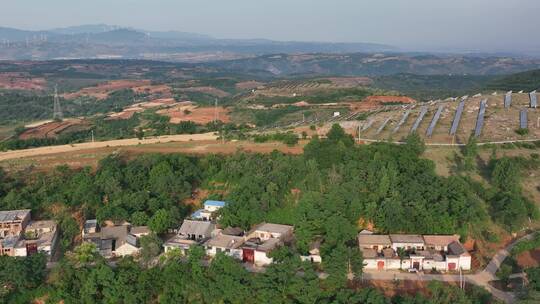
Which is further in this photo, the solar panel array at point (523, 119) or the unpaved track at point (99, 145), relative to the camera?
the unpaved track at point (99, 145)

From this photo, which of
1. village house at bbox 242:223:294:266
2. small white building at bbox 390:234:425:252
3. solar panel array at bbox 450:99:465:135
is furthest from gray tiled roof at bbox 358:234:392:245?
solar panel array at bbox 450:99:465:135

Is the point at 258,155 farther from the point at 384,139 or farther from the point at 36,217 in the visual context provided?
the point at 36,217

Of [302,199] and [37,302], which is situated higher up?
[302,199]

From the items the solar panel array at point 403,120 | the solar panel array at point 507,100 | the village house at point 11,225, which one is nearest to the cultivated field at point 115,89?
the solar panel array at point 403,120

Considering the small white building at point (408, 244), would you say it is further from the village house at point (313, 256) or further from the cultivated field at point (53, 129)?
the cultivated field at point (53, 129)

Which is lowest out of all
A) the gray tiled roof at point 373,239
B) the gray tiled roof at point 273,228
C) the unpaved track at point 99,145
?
the gray tiled roof at point 273,228

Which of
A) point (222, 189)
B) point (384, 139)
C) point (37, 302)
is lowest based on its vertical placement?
point (37, 302)

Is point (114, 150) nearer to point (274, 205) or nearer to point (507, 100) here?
point (274, 205)

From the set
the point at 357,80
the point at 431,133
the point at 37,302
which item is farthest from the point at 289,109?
the point at 357,80

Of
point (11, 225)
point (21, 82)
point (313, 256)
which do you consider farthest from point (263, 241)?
point (21, 82)
